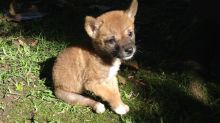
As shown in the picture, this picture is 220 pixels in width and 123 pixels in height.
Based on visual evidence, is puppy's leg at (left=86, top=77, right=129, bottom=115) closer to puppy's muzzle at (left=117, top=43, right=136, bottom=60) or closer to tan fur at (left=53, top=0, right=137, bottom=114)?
tan fur at (left=53, top=0, right=137, bottom=114)

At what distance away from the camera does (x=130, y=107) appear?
6.09 meters

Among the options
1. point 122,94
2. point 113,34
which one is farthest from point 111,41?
point 122,94

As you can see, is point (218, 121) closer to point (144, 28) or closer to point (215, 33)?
point (215, 33)

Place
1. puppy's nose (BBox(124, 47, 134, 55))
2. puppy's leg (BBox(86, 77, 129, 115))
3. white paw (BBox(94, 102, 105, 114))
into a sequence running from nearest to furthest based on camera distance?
puppy's nose (BBox(124, 47, 134, 55)) → puppy's leg (BBox(86, 77, 129, 115)) → white paw (BBox(94, 102, 105, 114))

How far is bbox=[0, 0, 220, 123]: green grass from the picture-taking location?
5914 millimetres

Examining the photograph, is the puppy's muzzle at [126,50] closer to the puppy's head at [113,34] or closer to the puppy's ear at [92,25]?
the puppy's head at [113,34]

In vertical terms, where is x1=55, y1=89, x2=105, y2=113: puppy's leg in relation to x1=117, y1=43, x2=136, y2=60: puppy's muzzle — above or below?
below

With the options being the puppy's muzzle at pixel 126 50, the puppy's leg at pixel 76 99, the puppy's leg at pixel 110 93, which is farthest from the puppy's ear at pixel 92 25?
the puppy's leg at pixel 76 99

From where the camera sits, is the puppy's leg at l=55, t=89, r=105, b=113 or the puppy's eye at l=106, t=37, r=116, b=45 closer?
the puppy's eye at l=106, t=37, r=116, b=45

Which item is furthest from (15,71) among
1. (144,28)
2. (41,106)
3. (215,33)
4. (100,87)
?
(215,33)

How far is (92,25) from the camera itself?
5.75 meters

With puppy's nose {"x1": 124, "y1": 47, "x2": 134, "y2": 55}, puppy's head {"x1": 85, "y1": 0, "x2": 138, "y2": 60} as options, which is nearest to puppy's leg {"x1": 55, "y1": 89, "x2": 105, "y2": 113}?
puppy's head {"x1": 85, "y1": 0, "x2": 138, "y2": 60}

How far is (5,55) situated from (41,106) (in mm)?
1340

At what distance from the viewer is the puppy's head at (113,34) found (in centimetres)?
561
